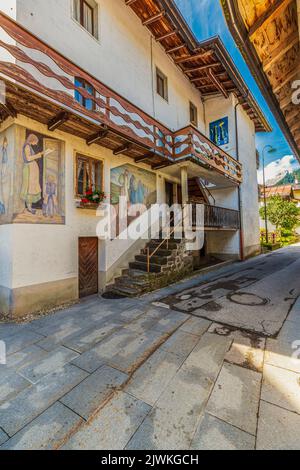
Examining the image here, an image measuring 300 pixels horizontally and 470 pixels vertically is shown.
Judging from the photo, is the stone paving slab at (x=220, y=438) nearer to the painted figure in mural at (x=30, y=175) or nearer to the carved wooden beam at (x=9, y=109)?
the painted figure in mural at (x=30, y=175)

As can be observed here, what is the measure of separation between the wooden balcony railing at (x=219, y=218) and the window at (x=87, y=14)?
7.03 m

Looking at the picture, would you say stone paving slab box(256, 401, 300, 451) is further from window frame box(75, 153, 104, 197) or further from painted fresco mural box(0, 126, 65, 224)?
window frame box(75, 153, 104, 197)

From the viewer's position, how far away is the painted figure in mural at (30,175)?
4867 millimetres

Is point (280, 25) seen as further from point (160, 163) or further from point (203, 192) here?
point (203, 192)

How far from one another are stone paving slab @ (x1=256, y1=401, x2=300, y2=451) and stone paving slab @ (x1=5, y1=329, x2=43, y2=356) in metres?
3.48

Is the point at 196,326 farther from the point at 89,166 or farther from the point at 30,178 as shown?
the point at 89,166

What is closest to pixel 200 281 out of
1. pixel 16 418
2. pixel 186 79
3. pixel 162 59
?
pixel 16 418

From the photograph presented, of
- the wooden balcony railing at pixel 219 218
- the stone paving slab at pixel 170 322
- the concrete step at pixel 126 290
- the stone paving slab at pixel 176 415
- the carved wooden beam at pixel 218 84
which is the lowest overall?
the stone paving slab at pixel 176 415

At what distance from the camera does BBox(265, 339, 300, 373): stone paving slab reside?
2.75 metres

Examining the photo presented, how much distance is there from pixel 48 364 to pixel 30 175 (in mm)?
4193

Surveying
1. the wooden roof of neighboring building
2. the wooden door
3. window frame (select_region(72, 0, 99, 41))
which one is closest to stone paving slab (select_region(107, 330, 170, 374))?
the wooden door

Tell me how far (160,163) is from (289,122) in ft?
18.0

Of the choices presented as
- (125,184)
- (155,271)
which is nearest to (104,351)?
(155,271)

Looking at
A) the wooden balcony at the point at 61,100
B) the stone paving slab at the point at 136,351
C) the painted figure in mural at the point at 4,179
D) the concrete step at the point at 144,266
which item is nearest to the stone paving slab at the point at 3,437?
the stone paving slab at the point at 136,351
